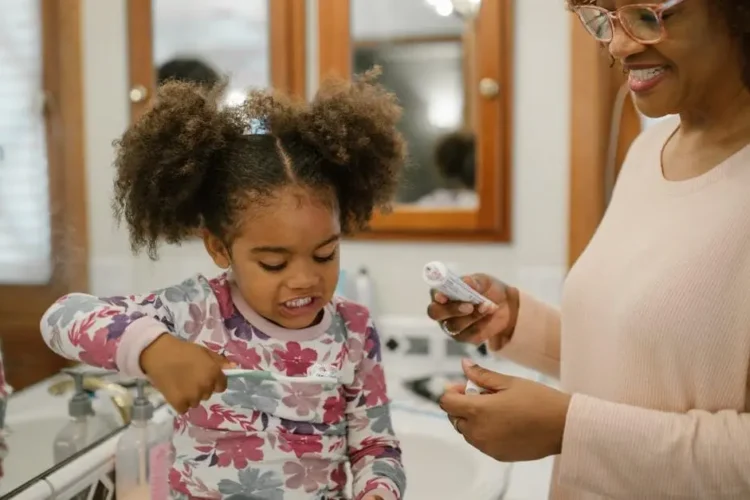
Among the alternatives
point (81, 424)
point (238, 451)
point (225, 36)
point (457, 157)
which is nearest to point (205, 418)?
point (238, 451)

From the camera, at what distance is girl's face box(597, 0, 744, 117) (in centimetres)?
77

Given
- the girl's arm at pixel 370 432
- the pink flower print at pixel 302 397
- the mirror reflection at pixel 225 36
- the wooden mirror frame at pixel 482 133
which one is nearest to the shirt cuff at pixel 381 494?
the girl's arm at pixel 370 432

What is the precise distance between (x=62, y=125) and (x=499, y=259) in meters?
0.88

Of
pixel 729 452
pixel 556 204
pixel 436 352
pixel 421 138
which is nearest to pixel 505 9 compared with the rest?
pixel 421 138

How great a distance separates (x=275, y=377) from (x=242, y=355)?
47 millimetres

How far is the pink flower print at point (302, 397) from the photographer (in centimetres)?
84

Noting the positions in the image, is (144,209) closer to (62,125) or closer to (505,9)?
(62,125)

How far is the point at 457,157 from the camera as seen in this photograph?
164 centimetres

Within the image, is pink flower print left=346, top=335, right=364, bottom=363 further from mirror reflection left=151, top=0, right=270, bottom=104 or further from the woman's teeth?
mirror reflection left=151, top=0, right=270, bottom=104

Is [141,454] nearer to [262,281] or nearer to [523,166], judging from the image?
[262,281]

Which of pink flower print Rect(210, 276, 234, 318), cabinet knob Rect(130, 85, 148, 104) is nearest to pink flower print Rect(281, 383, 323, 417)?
pink flower print Rect(210, 276, 234, 318)

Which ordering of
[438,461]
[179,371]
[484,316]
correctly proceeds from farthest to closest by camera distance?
[438,461], [484,316], [179,371]

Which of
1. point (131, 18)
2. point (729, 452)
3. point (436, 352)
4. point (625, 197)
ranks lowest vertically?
point (436, 352)

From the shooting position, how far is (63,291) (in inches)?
44.8
